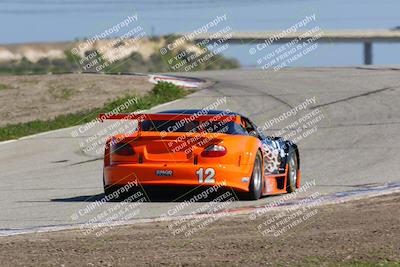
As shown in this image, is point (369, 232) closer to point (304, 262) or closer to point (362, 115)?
point (304, 262)

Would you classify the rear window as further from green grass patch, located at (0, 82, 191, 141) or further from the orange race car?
green grass patch, located at (0, 82, 191, 141)

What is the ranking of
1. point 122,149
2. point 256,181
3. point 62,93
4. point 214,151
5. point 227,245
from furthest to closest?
point 62,93 < point 256,181 < point 122,149 < point 214,151 < point 227,245

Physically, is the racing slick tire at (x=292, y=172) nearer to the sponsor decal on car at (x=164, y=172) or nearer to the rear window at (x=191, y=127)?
the rear window at (x=191, y=127)

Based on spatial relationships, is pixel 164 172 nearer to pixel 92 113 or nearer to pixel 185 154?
pixel 185 154

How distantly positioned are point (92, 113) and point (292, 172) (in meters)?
15.3

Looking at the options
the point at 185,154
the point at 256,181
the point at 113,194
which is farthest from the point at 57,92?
the point at 185,154

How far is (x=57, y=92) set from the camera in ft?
112

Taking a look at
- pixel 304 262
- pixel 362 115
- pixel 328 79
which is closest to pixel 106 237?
pixel 304 262

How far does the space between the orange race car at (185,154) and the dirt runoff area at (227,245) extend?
211 centimetres

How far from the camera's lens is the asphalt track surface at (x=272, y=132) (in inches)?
529

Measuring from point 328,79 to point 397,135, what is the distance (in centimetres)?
1305

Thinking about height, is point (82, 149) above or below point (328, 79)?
above

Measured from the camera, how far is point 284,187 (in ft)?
48.1

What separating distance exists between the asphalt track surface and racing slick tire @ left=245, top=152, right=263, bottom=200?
14 centimetres
